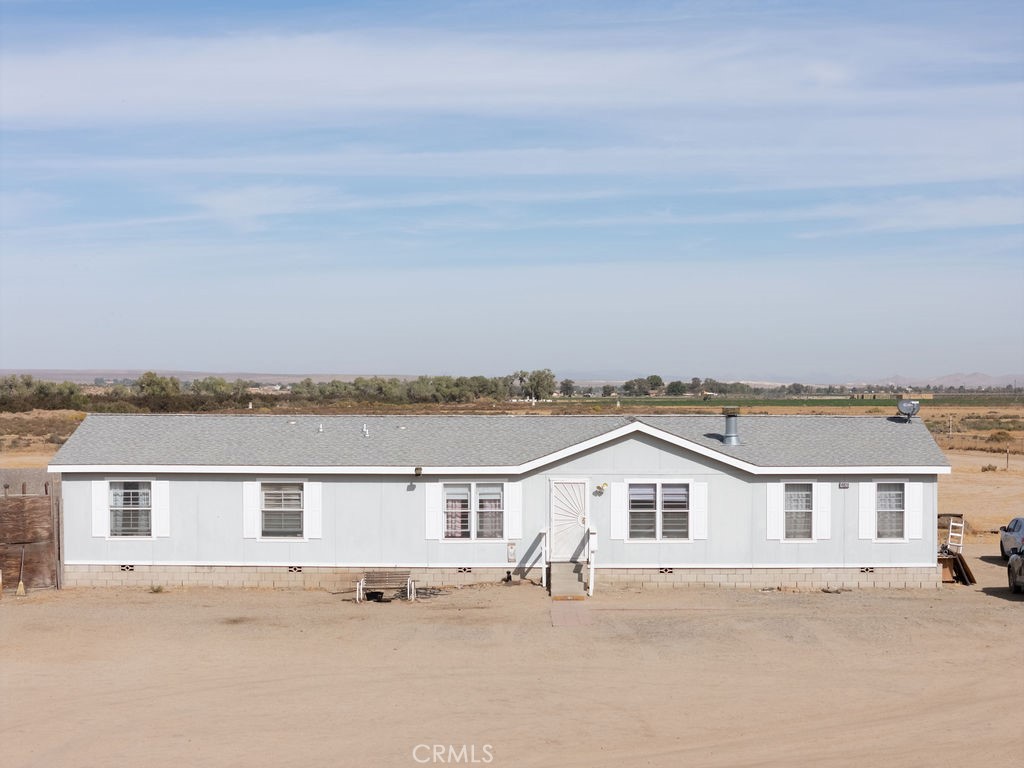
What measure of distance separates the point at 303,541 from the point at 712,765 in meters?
12.6

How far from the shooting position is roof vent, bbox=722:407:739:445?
958 inches

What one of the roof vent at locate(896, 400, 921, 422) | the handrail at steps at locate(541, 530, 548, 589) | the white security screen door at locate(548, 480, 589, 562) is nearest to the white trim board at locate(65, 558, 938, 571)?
the handrail at steps at locate(541, 530, 548, 589)


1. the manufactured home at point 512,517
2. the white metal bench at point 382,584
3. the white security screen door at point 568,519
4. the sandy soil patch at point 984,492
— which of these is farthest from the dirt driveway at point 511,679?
the sandy soil patch at point 984,492

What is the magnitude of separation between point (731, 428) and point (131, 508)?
13.3 metres

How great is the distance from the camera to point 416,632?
1930cm

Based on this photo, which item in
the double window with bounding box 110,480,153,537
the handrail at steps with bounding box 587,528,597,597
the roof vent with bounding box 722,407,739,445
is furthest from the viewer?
the roof vent with bounding box 722,407,739,445

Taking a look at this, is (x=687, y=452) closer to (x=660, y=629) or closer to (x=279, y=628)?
(x=660, y=629)

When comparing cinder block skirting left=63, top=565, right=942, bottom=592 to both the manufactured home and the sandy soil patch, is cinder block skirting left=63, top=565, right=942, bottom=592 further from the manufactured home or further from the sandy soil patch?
the sandy soil patch

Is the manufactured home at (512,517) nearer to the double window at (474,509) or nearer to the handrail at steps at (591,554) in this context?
the double window at (474,509)

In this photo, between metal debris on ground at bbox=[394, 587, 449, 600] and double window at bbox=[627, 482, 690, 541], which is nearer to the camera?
metal debris on ground at bbox=[394, 587, 449, 600]

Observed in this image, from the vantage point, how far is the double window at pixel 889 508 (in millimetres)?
23500

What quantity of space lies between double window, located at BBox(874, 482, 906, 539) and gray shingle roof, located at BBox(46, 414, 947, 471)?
62cm

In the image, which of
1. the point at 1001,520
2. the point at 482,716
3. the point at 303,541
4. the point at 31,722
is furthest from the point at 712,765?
the point at 1001,520

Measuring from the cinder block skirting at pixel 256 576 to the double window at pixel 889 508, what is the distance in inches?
293
